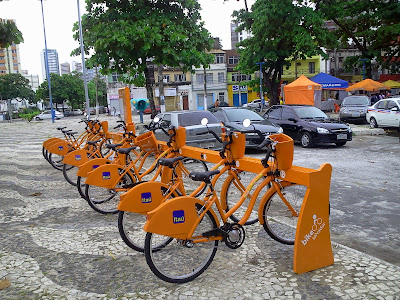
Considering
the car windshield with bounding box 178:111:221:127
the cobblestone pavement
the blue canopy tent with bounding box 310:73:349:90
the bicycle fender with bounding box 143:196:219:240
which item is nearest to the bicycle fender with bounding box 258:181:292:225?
the cobblestone pavement

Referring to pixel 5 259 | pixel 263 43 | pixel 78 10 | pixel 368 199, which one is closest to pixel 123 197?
pixel 5 259

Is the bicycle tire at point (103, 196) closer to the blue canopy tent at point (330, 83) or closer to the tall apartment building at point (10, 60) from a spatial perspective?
the blue canopy tent at point (330, 83)

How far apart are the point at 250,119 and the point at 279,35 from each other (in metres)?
13.8

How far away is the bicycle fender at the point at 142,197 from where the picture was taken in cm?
421

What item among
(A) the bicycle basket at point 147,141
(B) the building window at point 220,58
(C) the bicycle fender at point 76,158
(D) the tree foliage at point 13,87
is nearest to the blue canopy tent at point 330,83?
(C) the bicycle fender at point 76,158

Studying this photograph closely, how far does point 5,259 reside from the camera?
4.17 m

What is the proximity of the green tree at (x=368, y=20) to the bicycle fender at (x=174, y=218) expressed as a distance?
80.9ft

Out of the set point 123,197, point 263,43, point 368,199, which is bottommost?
point 368,199

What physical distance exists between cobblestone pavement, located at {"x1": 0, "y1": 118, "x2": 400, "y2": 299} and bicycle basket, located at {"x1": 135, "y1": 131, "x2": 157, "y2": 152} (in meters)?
1.32

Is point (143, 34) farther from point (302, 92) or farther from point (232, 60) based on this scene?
point (232, 60)

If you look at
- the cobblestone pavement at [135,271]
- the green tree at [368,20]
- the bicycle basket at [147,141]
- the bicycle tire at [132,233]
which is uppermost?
the green tree at [368,20]

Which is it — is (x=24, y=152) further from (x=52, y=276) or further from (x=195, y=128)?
(x=52, y=276)

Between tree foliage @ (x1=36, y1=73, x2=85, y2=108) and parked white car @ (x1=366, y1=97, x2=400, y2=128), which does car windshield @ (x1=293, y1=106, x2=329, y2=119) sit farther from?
tree foliage @ (x1=36, y1=73, x2=85, y2=108)

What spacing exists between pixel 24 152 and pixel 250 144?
8158mm
